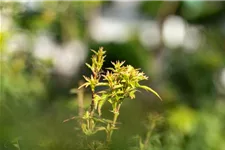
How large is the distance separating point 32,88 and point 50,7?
23.0 inches

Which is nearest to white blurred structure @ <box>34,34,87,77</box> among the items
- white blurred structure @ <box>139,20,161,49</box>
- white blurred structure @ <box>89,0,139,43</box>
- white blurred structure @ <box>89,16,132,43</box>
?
white blurred structure @ <box>89,16,132,43</box>

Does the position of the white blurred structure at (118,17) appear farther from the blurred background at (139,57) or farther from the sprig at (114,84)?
the sprig at (114,84)

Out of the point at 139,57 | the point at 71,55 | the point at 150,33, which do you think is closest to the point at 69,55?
the point at 71,55

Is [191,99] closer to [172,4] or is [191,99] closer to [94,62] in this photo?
[172,4]

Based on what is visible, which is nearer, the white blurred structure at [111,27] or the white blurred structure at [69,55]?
the white blurred structure at [69,55]

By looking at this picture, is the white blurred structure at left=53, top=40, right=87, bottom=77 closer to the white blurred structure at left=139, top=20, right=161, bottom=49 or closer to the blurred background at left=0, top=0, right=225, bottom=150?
the blurred background at left=0, top=0, right=225, bottom=150

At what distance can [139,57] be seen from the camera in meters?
3.38

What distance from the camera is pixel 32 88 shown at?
168cm

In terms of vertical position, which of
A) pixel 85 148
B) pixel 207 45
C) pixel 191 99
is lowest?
pixel 191 99

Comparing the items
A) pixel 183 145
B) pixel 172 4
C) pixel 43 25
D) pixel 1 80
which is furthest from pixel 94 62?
pixel 172 4

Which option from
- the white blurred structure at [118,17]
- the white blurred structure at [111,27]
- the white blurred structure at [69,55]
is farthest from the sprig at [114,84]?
the white blurred structure at [118,17]

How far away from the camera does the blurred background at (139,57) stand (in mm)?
1468

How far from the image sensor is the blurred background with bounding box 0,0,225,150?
1468 mm

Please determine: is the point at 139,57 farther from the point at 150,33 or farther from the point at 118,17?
the point at 118,17
